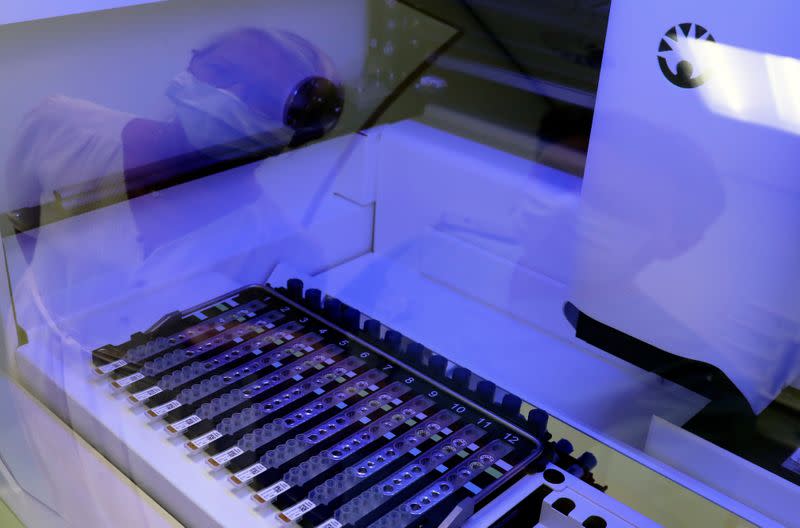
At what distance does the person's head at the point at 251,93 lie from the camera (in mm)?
1166

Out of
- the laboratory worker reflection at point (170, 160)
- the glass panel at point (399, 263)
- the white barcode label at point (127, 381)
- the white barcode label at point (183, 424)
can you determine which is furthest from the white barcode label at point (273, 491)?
the laboratory worker reflection at point (170, 160)

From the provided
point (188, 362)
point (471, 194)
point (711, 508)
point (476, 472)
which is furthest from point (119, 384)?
point (711, 508)

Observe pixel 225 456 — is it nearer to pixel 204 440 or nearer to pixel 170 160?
pixel 204 440

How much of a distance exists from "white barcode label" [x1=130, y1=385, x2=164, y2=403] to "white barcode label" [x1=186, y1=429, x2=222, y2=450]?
3.9 inches

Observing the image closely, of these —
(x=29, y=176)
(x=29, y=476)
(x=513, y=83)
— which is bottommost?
(x=29, y=476)

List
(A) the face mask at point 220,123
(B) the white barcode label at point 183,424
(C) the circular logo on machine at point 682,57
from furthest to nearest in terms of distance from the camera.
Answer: (A) the face mask at point 220,123
(B) the white barcode label at point 183,424
(C) the circular logo on machine at point 682,57

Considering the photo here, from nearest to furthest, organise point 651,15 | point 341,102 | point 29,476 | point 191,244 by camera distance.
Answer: point 651,15 → point 29,476 → point 191,244 → point 341,102

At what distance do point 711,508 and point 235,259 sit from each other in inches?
28.8

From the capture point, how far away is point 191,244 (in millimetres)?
1162

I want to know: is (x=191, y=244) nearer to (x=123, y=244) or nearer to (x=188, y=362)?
(x=123, y=244)

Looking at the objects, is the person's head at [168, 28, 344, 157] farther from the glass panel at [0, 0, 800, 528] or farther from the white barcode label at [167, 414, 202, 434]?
the white barcode label at [167, 414, 202, 434]

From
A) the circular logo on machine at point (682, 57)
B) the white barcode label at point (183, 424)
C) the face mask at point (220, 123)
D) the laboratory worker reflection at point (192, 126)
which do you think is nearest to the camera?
the circular logo on machine at point (682, 57)

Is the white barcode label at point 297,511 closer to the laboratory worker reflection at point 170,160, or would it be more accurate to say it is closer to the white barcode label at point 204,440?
the white barcode label at point 204,440

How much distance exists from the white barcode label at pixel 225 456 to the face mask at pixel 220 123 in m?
0.52
